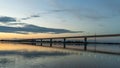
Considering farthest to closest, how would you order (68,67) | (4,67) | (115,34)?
(115,34), (68,67), (4,67)

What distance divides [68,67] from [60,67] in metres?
0.64

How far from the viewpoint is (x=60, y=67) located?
1656cm

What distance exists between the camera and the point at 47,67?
16.3 meters

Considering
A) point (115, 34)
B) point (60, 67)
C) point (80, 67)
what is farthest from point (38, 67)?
point (115, 34)

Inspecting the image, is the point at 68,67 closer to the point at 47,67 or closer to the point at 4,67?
the point at 47,67

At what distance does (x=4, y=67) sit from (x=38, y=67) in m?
2.17

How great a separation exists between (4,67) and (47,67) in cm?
278

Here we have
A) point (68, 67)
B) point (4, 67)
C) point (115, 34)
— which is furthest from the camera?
point (115, 34)

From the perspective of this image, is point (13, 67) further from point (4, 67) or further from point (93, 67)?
point (93, 67)

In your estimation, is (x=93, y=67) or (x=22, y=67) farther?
(x=93, y=67)

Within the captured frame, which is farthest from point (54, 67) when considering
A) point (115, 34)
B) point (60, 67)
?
point (115, 34)

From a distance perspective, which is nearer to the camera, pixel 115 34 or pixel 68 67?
pixel 68 67

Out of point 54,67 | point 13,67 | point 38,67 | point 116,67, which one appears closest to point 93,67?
point 116,67

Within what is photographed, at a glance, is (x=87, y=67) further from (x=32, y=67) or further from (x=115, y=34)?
(x=115, y=34)
